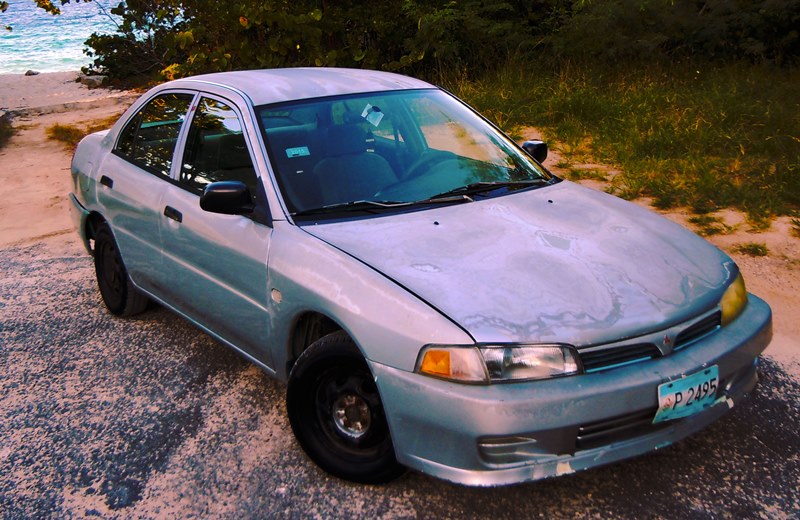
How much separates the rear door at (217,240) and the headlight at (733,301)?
1819 millimetres

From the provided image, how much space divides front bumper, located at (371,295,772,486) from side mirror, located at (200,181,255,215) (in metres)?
1.06

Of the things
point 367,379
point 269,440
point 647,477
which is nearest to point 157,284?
point 269,440

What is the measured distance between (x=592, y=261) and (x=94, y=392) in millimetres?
2542

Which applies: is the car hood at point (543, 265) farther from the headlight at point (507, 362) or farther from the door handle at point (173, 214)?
the door handle at point (173, 214)

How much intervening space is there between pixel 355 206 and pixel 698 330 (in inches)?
57.2

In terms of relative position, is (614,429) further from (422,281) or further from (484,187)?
(484,187)

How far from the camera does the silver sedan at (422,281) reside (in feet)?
7.95

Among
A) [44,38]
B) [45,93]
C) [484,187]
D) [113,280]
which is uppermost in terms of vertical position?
[484,187]

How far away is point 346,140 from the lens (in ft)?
11.6

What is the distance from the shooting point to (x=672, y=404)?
2.50m

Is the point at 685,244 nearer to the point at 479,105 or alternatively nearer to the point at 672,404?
the point at 672,404

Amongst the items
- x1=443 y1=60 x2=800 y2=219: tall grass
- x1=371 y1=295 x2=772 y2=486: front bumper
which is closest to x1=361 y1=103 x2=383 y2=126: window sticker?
x1=371 y1=295 x2=772 y2=486: front bumper

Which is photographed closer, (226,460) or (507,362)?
(507,362)

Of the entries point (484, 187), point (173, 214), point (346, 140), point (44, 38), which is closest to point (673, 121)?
point (484, 187)
